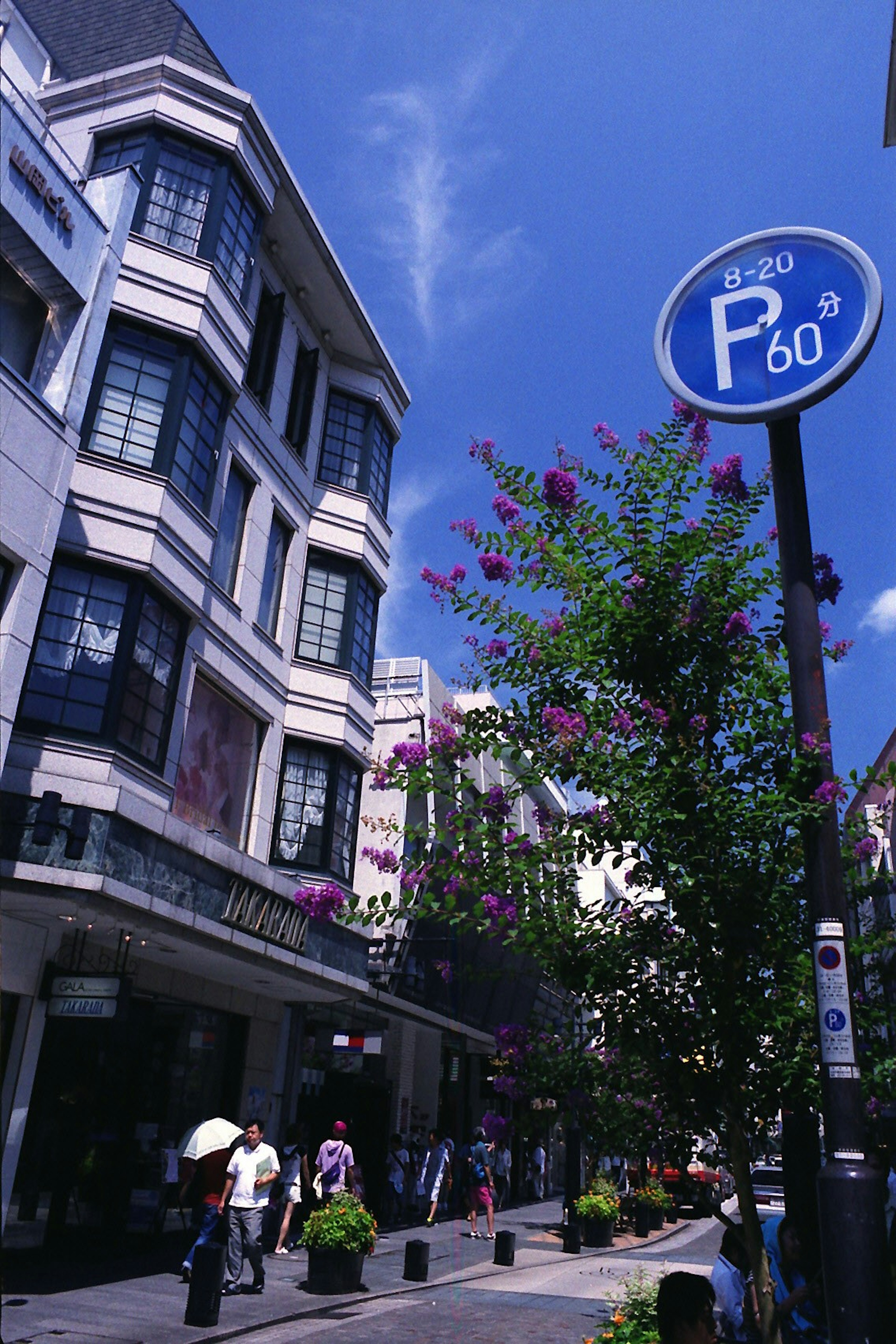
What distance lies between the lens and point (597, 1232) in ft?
66.6

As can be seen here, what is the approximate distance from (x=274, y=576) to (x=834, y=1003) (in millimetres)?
15881

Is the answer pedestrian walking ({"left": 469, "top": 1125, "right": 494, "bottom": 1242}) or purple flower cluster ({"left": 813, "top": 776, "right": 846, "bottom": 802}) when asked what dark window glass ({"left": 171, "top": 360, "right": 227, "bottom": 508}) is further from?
pedestrian walking ({"left": 469, "top": 1125, "right": 494, "bottom": 1242})

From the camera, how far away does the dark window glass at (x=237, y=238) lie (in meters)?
16.4

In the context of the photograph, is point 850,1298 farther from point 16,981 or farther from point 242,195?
point 242,195

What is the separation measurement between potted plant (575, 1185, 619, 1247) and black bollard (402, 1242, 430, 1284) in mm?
7365

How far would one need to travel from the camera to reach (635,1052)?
5.52 m

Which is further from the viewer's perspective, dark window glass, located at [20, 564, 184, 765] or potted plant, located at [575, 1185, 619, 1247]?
potted plant, located at [575, 1185, 619, 1247]

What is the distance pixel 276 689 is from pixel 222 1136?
8.01 meters

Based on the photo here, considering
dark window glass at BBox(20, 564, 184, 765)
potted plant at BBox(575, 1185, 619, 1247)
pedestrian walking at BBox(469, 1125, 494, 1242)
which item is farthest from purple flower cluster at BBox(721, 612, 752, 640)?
potted plant at BBox(575, 1185, 619, 1247)

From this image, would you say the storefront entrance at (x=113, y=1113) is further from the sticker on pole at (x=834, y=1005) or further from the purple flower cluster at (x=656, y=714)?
the sticker on pole at (x=834, y=1005)

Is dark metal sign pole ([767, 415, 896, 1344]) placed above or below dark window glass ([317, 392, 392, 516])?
below

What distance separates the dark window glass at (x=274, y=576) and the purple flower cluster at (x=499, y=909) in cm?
1300

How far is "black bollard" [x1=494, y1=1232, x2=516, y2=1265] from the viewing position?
1614cm

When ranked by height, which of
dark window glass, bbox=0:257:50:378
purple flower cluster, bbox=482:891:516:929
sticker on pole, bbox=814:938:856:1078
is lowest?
sticker on pole, bbox=814:938:856:1078
